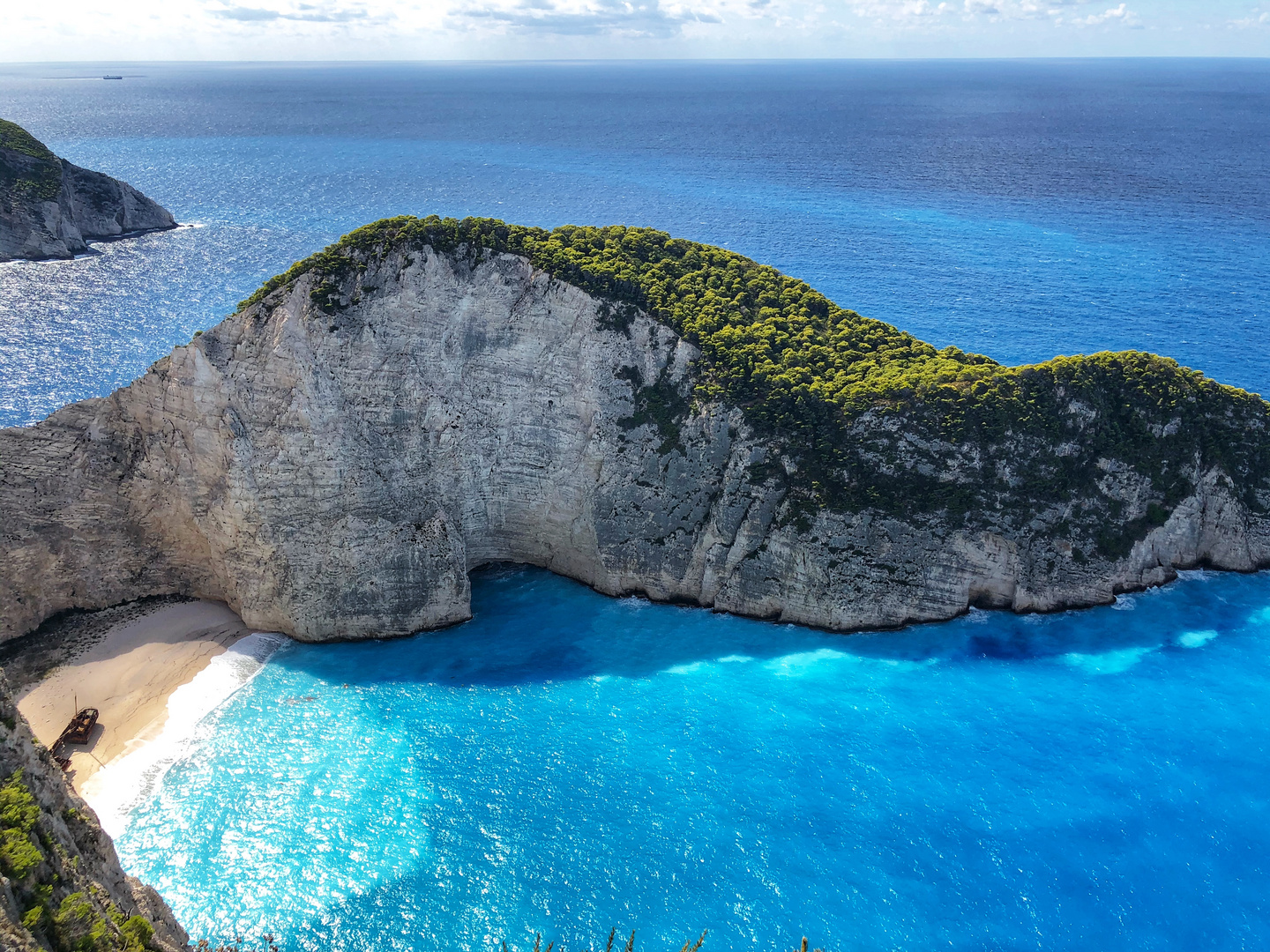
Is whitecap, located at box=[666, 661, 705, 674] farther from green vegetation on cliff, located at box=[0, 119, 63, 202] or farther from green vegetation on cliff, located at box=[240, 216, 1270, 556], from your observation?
green vegetation on cliff, located at box=[0, 119, 63, 202]

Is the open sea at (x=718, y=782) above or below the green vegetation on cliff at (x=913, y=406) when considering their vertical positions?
below

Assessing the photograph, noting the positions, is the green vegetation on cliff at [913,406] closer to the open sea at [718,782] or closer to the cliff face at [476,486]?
the cliff face at [476,486]

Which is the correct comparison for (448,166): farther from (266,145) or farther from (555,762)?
(555,762)

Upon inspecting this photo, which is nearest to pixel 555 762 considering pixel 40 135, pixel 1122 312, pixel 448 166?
pixel 1122 312

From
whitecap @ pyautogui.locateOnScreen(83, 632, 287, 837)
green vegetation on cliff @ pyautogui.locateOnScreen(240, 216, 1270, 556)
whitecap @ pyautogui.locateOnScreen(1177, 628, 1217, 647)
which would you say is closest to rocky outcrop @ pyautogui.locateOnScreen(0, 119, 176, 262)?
green vegetation on cliff @ pyautogui.locateOnScreen(240, 216, 1270, 556)

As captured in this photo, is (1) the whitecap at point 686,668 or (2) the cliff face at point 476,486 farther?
(2) the cliff face at point 476,486

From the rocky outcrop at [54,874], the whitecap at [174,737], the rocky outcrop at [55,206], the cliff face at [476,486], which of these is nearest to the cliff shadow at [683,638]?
the cliff face at [476,486]

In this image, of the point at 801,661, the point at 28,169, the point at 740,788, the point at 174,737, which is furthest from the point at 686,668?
the point at 28,169
